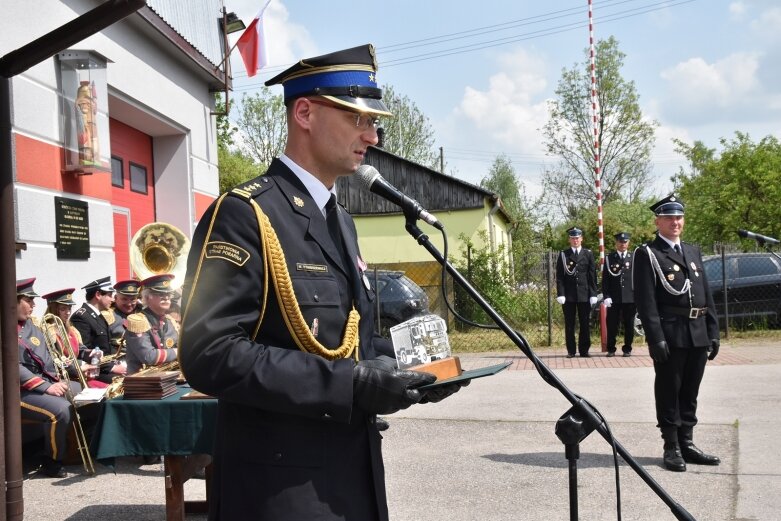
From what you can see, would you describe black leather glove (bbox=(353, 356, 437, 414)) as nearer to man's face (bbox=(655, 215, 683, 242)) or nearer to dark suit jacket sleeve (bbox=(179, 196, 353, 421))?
dark suit jacket sleeve (bbox=(179, 196, 353, 421))

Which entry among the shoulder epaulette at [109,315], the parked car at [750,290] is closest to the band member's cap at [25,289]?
the shoulder epaulette at [109,315]

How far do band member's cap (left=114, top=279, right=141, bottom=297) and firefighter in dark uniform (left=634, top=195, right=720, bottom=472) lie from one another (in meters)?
5.74

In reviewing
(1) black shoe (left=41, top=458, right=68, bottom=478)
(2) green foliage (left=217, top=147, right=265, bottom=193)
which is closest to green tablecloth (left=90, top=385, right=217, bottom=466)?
(1) black shoe (left=41, top=458, right=68, bottom=478)

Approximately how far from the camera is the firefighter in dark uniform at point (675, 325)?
630 cm

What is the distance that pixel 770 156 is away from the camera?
23.1 meters

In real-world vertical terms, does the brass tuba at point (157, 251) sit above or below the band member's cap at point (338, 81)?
below

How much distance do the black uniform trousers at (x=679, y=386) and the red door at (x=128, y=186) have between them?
7.40m

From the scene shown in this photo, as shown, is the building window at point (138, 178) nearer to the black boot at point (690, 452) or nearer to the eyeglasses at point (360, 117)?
the black boot at point (690, 452)

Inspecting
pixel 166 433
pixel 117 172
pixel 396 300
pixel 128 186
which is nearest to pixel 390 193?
pixel 166 433

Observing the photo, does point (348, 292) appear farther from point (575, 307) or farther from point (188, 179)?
point (575, 307)

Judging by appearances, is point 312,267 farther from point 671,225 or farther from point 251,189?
point 671,225

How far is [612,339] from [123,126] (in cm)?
871

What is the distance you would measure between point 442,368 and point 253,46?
11.9 meters

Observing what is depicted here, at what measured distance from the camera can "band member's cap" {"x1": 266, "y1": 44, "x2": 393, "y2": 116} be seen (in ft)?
7.25
